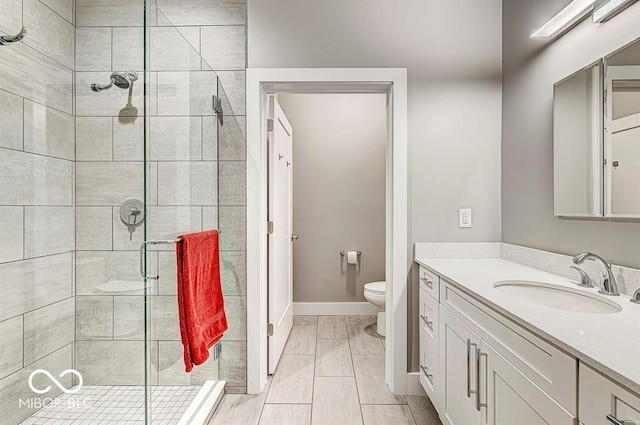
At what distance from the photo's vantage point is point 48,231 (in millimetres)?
1442

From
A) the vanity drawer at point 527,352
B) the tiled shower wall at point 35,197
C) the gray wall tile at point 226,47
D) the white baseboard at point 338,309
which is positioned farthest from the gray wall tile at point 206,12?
the white baseboard at point 338,309

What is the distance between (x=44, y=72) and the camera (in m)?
1.40

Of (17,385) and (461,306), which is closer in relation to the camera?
(17,385)

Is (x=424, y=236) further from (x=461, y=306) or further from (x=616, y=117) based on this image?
(x=616, y=117)

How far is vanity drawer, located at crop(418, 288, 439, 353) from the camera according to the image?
2000 mm

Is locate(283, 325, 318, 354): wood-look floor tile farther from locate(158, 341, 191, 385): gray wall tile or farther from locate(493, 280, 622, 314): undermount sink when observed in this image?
locate(493, 280, 622, 314): undermount sink

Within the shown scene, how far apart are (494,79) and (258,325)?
2.16 metres

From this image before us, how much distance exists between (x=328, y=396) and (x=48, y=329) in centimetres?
157

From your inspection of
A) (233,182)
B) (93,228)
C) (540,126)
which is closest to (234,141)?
(233,182)

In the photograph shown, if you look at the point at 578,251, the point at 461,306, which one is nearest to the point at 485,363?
the point at 461,306

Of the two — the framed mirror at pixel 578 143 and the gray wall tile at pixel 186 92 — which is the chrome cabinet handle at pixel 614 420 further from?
the gray wall tile at pixel 186 92

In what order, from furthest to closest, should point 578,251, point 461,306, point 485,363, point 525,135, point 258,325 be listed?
point 258,325 < point 525,135 < point 578,251 < point 461,306 < point 485,363

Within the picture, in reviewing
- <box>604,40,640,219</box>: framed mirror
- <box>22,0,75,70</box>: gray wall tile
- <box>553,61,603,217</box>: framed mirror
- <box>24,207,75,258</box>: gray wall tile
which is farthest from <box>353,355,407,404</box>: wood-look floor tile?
<box>22,0,75,70</box>: gray wall tile

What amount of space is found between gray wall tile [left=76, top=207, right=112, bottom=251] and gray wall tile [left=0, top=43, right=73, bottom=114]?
0.41 metres
